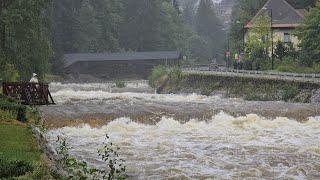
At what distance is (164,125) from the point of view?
25562 mm

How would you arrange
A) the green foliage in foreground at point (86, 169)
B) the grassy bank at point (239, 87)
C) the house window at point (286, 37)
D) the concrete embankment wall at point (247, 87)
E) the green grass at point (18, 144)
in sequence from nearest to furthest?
the green foliage in foreground at point (86, 169), the green grass at point (18, 144), the concrete embankment wall at point (247, 87), the grassy bank at point (239, 87), the house window at point (286, 37)

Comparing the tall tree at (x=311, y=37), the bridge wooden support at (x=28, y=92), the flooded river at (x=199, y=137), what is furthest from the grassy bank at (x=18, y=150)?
the tall tree at (x=311, y=37)

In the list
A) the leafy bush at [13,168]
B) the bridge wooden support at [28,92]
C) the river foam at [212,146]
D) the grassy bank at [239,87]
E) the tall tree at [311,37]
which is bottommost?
the river foam at [212,146]

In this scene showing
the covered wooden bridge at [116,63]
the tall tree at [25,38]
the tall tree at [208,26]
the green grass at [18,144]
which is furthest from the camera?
the tall tree at [208,26]

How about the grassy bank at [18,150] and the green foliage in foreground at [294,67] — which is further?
the green foliage in foreground at [294,67]

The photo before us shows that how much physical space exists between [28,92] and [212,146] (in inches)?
513

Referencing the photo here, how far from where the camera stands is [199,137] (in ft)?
73.9

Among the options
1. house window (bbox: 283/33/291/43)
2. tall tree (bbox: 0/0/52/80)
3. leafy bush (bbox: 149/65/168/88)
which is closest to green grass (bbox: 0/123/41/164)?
tall tree (bbox: 0/0/52/80)

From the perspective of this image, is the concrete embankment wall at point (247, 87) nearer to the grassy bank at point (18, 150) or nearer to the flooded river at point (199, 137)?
the flooded river at point (199, 137)

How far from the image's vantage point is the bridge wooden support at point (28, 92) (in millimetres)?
28869

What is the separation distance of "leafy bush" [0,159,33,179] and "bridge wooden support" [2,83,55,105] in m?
17.4

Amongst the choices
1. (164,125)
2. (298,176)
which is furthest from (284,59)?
(298,176)

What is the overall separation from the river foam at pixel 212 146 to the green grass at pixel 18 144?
7.52 ft

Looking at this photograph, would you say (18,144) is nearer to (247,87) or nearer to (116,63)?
(247,87)
